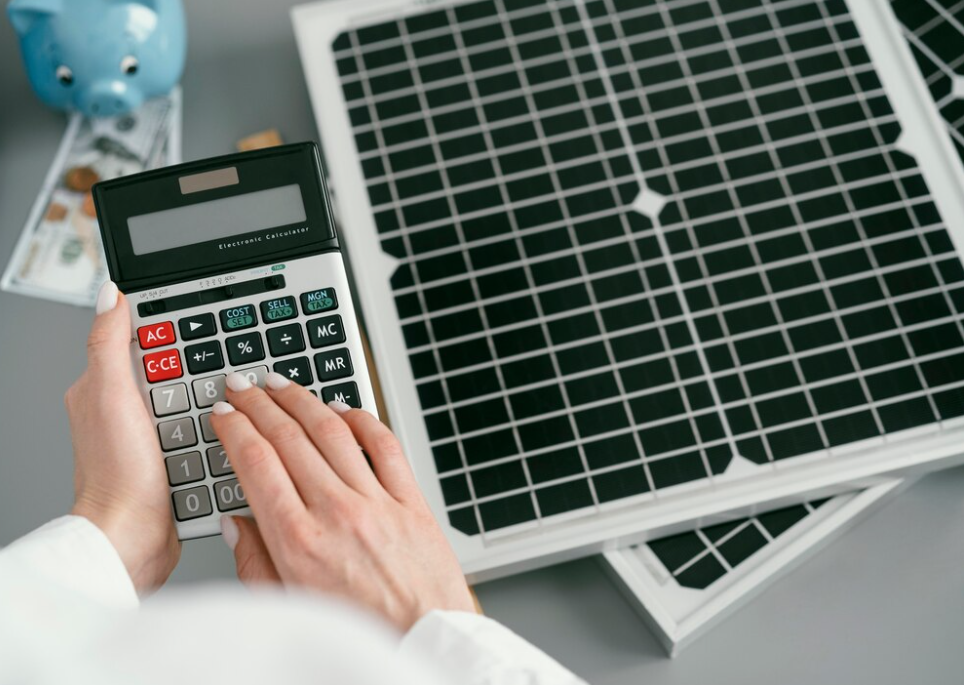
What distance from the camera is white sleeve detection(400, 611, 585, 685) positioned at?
0.39 meters

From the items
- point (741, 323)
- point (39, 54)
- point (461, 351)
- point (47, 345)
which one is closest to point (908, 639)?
point (741, 323)

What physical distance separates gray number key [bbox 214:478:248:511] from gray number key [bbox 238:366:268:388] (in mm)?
68

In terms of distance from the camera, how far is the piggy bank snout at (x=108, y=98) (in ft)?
2.71

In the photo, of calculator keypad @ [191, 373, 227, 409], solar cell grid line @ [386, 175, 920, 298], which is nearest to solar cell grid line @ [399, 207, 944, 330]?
solar cell grid line @ [386, 175, 920, 298]

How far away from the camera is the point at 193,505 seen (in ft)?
1.82

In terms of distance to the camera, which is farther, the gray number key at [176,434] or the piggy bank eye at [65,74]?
the piggy bank eye at [65,74]

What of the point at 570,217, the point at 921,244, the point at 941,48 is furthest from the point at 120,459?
the point at 941,48

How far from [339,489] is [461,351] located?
0.28 metres

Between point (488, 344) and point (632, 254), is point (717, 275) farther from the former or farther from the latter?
point (488, 344)

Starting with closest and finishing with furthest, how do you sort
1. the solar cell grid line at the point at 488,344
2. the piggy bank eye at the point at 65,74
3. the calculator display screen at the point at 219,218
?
1. the calculator display screen at the point at 219,218
2. the solar cell grid line at the point at 488,344
3. the piggy bank eye at the point at 65,74

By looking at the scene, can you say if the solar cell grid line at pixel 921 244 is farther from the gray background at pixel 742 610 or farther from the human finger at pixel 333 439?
the human finger at pixel 333 439

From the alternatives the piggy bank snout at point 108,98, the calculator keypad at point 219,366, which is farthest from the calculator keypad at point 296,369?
the piggy bank snout at point 108,98

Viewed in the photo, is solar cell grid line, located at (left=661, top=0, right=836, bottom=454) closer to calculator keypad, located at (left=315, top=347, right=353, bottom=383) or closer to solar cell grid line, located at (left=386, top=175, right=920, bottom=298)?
solar cell grid line, located at (left=386, top=175, right=920, bottom=298)

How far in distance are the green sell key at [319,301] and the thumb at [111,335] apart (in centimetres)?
12
